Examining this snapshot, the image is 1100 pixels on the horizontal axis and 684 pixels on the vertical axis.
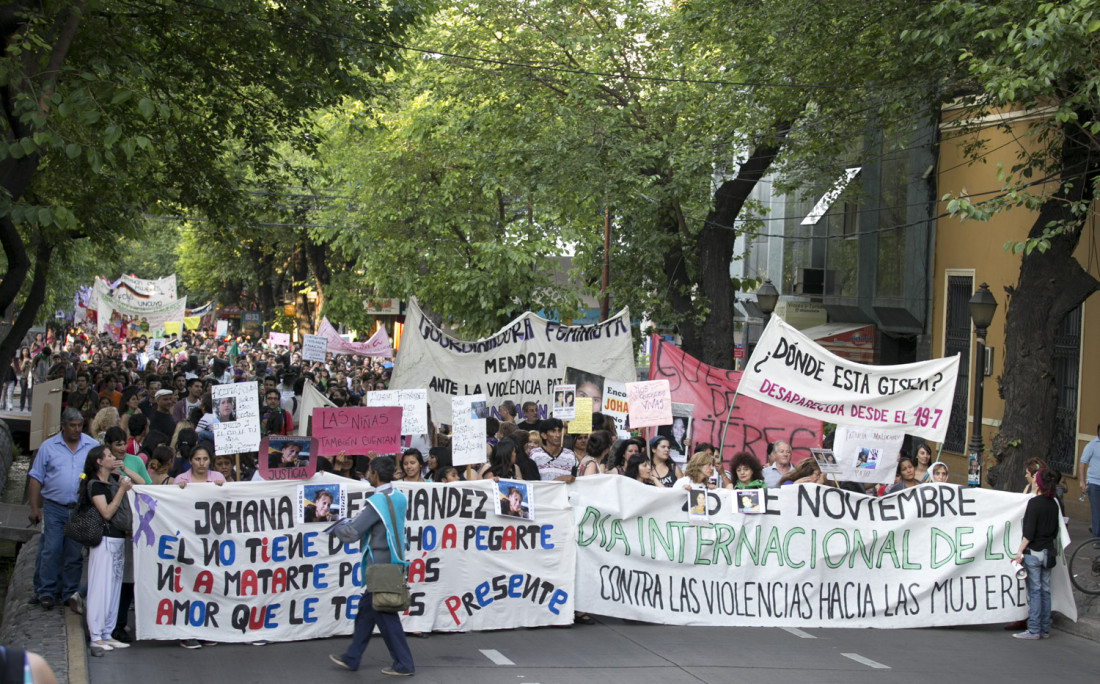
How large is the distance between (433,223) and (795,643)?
19.2 meters

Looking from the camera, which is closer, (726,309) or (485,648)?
(485,648)

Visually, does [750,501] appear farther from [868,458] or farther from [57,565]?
[57,565]

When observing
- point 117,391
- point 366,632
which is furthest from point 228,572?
point 117,391

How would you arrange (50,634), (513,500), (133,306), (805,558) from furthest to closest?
(133,306)
(805,558)
(513,500)
(50,634)

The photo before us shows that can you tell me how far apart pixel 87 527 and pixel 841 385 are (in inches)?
275

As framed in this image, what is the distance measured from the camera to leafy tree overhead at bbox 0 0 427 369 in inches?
398

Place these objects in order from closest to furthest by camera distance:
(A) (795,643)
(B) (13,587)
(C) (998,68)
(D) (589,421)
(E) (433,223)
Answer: (A) (795,643) → (B) (13,587) → (C) (998,68) → (D) (589,421) → (E) (433,223)

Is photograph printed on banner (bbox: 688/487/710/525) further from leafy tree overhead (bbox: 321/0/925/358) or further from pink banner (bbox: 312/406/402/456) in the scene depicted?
leafy tree overhead (bbox: 321/0/925/358)

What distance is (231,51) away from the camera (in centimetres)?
1430

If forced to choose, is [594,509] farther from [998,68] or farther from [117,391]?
[117,391]

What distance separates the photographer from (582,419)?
1241cm

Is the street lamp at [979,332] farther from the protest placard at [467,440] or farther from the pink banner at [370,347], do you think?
the pink banner at [370,347]

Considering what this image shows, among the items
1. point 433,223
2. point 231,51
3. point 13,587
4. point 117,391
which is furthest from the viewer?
point 433,223

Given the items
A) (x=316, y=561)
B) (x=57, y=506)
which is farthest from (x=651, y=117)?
(x=57, y=506)
